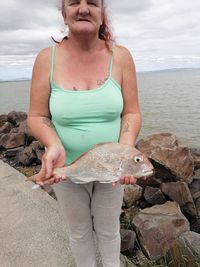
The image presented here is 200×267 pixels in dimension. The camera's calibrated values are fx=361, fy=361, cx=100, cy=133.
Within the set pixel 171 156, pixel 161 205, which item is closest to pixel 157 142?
pixel 171 156

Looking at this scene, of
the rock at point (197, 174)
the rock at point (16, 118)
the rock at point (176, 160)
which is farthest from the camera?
the rock at point (16, 118)

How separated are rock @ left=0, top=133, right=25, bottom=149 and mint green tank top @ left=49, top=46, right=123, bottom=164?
8.13 meters

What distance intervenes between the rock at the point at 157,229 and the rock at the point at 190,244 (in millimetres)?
197

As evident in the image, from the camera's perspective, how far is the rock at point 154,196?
6.08 m

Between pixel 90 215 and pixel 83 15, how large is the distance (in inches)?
64.0

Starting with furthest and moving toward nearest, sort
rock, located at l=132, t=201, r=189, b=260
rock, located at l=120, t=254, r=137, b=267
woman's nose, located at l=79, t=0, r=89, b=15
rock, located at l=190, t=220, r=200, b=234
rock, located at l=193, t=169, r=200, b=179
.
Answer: rock, located at l=193, t=169, r=200, b=179 < rock, located at l=190, t=220, r=200, b=234 < rock, located at l=132, t=201, r=189, b=260 < rock, located at l=120, t=254, r=137, b=267 < woman's nose, located at l=79, t=0, r=89, b=15

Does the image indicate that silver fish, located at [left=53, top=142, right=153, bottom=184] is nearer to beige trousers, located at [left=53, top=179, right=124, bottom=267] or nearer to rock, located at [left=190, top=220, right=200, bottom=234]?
beige trousers, located at [left=53, top=179, right=124, bottom=267]

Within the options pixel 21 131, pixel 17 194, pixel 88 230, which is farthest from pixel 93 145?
pixel 21 131

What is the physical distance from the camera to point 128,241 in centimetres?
444

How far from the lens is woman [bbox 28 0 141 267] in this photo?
8.84 feet

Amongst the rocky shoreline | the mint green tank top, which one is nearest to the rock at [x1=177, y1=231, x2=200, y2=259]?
the rocky shoreline

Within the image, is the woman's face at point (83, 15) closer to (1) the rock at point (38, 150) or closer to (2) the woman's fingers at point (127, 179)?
(2) the woman's fingers at point (127, 179)

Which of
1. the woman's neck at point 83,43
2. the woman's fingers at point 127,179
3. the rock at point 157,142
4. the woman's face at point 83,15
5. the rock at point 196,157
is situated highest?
the woman's face at point 83,15

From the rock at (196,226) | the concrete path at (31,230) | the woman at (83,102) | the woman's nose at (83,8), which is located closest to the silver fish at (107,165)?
the woman at (83,102)
